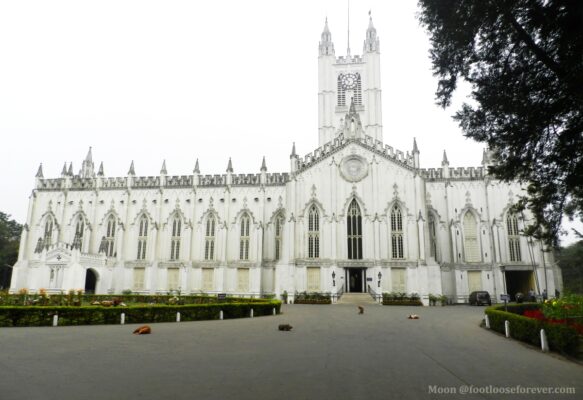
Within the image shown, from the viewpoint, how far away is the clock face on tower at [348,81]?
66.3 metres

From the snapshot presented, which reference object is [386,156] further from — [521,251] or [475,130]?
[475,130]

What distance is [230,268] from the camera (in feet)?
155

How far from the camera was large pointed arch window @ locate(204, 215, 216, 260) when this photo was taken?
4881cm

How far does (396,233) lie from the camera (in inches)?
1683

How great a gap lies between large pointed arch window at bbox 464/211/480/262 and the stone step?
41.4 ft

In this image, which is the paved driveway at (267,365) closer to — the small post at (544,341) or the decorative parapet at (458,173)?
the small post at (544,341)

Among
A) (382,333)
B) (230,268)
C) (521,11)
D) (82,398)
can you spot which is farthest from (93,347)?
(230,268)

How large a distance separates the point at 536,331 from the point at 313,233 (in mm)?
29714

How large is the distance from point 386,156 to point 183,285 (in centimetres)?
2711

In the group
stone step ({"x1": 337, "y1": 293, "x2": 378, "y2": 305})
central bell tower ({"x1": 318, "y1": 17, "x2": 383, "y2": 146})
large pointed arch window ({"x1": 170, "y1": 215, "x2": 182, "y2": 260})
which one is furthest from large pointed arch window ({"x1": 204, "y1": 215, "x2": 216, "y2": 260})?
central bell tower ({"x1": 318, "y1": 17, "x2": 383, "y2": 146})

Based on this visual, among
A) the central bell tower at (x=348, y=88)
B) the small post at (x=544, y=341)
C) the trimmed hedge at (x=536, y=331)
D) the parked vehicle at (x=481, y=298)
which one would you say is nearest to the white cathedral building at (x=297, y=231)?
the parked vehicle at (x=481, y=298)

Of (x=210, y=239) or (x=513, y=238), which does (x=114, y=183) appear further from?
(x=513, y=238)

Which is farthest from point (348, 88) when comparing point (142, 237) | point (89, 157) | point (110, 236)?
point (89, 157)

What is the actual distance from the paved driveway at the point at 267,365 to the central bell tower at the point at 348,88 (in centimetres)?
5008
